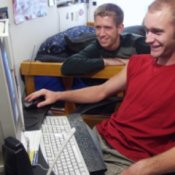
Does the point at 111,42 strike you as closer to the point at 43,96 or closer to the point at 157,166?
the point at 43,96

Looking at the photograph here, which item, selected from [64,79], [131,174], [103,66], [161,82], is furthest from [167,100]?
[64,79]

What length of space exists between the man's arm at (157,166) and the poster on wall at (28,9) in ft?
4.57

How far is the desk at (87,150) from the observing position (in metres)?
0.96

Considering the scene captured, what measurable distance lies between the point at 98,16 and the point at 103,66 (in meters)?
0.46

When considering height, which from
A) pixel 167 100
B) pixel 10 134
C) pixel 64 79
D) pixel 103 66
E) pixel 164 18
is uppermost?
pixel 164 18

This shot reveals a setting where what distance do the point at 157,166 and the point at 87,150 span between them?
10.3 inches

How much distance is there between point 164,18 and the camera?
118 centimetres

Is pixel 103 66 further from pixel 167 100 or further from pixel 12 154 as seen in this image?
pixel 12 154

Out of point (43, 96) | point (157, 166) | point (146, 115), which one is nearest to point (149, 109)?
point (146, 115)

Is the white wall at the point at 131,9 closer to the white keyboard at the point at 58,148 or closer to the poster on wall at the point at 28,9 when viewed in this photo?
the poster on wall at the point at 28,9

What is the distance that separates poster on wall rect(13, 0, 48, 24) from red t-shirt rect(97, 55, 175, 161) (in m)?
1.06

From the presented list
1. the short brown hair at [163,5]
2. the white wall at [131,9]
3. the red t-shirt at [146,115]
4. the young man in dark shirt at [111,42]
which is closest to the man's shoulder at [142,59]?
the red t-shirt at [146,115]

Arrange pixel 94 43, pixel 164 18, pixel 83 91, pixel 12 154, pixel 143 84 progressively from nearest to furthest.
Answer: pixel 12 154, pixel 164 18, pixel 143 84, pixel 83 91, pixel 94 43

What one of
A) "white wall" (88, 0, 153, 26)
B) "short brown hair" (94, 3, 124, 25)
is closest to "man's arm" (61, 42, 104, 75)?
"short brown hair" (94, 3, 124, 25)
